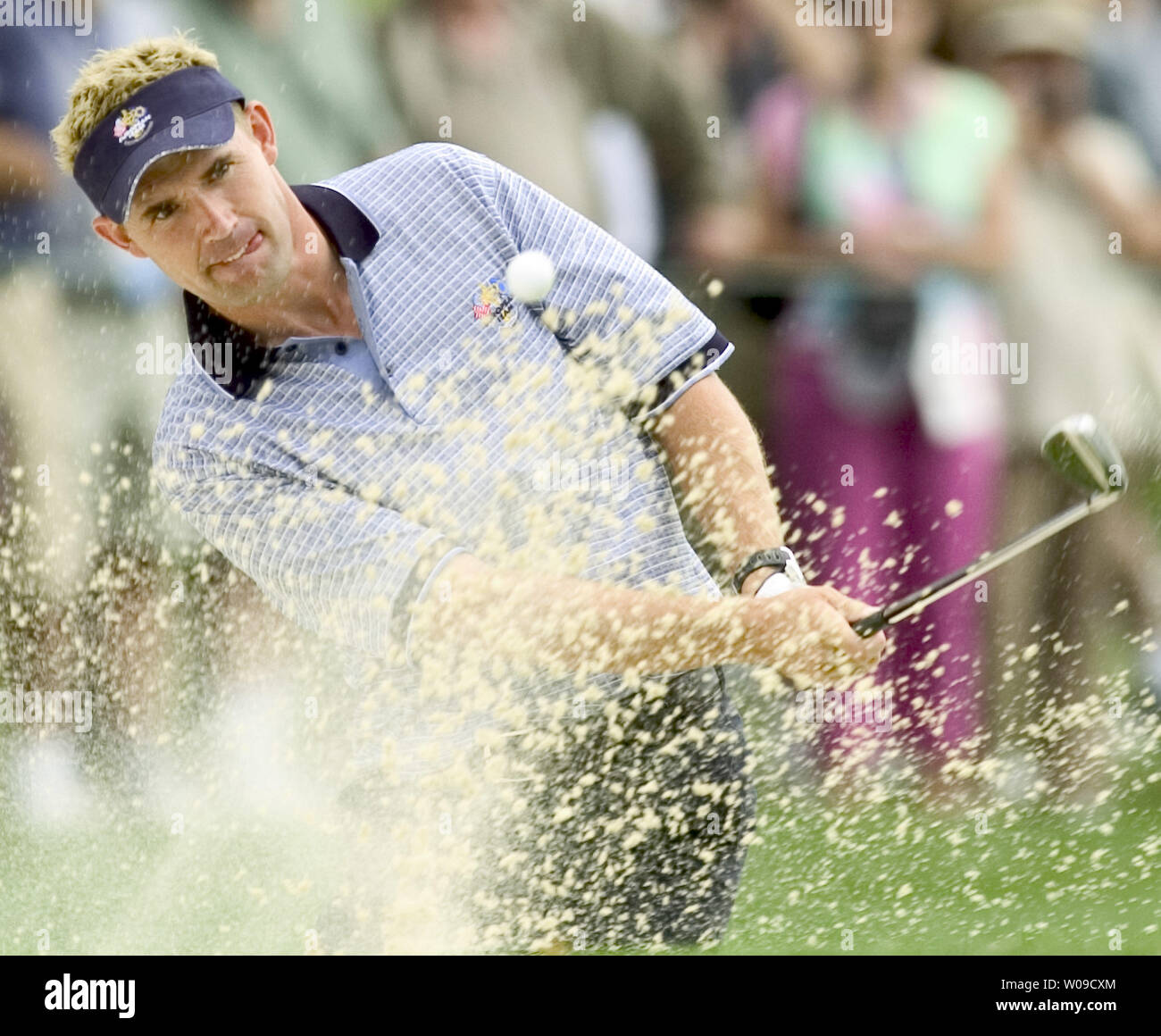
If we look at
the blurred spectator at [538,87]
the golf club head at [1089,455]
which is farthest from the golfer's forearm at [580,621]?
the blurred spectator at [538,87]

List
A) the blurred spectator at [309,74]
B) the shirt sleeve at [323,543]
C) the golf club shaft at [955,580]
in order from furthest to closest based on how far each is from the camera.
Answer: the blurred spectator at [309,74], the shirt sleeve at [323,543], the golf club shaft at [955,580]

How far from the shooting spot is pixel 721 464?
2.00m

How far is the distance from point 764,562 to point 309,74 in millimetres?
1193

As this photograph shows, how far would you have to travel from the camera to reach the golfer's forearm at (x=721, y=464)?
1.99 metres

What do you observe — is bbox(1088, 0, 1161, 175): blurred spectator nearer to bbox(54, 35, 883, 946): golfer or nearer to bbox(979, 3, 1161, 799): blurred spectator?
bbox(979, 3, 1161, 799): blurred spectator

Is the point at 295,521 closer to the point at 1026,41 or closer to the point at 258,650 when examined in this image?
the point at 258,650

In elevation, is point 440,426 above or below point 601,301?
below

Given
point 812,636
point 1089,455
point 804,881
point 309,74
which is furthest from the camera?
point 804,881

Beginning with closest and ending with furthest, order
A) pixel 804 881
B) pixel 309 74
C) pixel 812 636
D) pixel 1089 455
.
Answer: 1. pixel 812 636
2. pixel 1089 455
3. pixel 309 74
4. pixel 804 881

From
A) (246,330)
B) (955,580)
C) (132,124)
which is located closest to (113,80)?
(132,124)

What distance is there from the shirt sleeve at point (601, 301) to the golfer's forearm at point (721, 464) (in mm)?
48

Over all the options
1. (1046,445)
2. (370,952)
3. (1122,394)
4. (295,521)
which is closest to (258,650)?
(370,952)

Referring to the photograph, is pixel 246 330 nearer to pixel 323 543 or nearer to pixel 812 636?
pixel 323 543

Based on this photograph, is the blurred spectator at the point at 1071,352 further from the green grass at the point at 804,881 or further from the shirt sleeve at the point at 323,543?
the shirt sleeve at the point at 323,543
